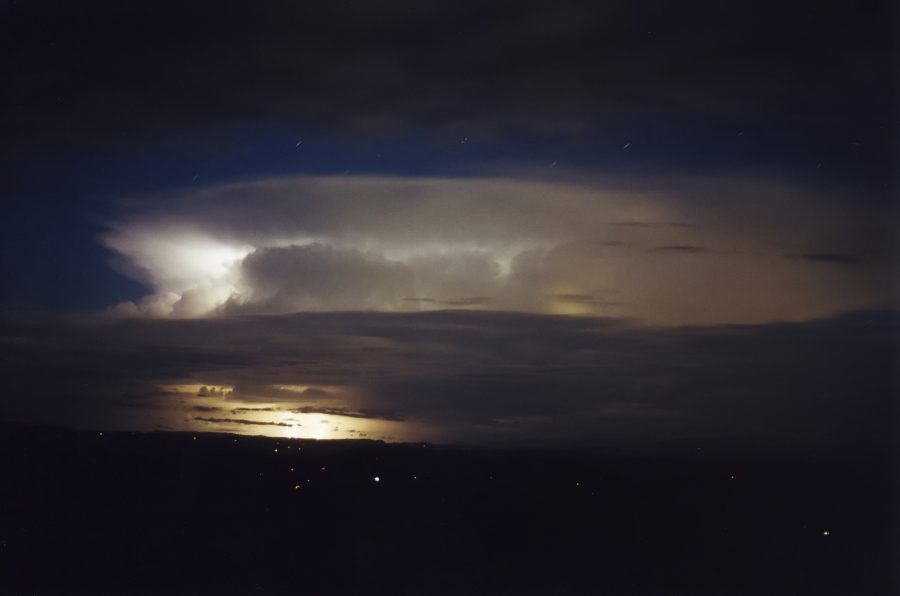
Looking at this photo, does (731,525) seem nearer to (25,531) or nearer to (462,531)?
(462,531)

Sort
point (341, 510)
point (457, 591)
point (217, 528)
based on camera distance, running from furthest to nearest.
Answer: point (341, 510), point (217, 528), point (457, 591)

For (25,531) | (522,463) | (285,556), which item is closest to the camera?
(285,556)

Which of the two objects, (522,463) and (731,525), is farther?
(522,463)

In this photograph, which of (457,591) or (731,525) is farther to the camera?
(731,525)

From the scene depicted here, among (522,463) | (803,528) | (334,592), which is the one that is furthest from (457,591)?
(522,463)

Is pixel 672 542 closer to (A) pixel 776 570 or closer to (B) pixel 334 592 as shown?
(A) pixel 776 570

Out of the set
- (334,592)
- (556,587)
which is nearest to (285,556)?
(334,592)
